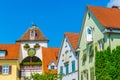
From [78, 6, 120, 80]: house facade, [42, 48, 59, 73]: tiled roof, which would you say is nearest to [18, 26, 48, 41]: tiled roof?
[42, 48, 59, 73]: tiled roof

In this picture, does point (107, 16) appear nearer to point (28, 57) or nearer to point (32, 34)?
point (28, 57)

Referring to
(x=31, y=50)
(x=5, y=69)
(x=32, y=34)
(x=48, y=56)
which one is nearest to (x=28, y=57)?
(x=31, y=50)

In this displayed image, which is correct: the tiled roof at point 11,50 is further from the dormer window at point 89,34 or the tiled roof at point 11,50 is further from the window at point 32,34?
the dormer window at point 89,34

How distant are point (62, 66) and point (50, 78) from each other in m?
3.56

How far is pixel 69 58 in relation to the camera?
6075cm

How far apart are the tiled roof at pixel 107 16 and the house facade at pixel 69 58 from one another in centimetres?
857

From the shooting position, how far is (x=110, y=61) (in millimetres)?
43719

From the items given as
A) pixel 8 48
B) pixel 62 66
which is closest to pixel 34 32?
pixel 8 48

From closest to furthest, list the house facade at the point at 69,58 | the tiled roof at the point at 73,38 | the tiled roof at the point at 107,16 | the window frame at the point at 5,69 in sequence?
the tiled roof at the point at 107,16
the house facade at the point at 69,58
the tiled roof at the point at 73,38
the window frame at the point at 5,69

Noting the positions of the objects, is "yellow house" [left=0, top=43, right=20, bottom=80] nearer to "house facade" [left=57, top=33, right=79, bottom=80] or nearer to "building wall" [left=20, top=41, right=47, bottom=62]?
"building wall" [left=20, top=41, right=47, bottom=62]

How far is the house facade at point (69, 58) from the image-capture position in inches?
2296

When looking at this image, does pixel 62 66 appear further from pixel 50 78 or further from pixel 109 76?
pixel 109 76

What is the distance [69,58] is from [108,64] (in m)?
18.0

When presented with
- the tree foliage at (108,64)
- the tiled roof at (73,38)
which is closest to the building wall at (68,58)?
the tiled roof at (73,38)
